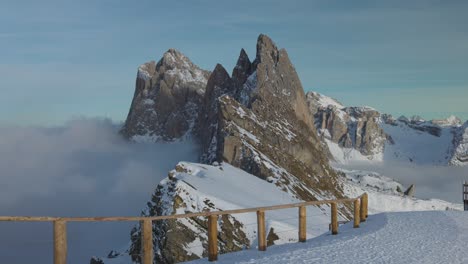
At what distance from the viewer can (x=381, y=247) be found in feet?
57.0

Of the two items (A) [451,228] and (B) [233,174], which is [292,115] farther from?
(A) [451,228]

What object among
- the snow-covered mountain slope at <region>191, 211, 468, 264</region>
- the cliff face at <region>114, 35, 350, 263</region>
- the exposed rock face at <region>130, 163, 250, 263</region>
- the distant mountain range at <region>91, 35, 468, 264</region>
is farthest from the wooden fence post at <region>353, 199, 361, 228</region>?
the cliff face at <region>114, 35, 350, 263</region>

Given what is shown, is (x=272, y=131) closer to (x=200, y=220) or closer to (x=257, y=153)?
(x=257, y=153)

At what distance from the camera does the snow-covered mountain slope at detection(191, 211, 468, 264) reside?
15.8 metres

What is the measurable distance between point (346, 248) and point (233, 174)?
128 feet

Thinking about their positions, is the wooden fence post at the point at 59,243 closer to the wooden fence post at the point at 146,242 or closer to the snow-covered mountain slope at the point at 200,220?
the wooden fence post at the point at 146,242

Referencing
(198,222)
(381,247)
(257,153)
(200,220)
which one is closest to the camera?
(381,247)

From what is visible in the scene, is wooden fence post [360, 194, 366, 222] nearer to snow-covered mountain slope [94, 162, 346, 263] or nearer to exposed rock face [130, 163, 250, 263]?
snow-covered mountain slope [94, 162, 346, 263]

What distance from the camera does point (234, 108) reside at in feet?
370

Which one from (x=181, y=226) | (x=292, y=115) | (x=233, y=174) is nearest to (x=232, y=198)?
(x=181, y=226)

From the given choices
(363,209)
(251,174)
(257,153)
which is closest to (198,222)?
(363,209)

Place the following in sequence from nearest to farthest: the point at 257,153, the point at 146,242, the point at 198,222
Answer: the point at 146,242 < the point at 198,222 < the point at 257,153

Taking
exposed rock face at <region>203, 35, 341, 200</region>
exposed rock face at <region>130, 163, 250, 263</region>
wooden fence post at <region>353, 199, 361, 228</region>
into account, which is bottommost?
exposed rock face at <region>130, 163, 250, 263</region>

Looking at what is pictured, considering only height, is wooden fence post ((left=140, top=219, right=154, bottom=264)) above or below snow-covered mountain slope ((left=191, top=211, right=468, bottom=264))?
above
